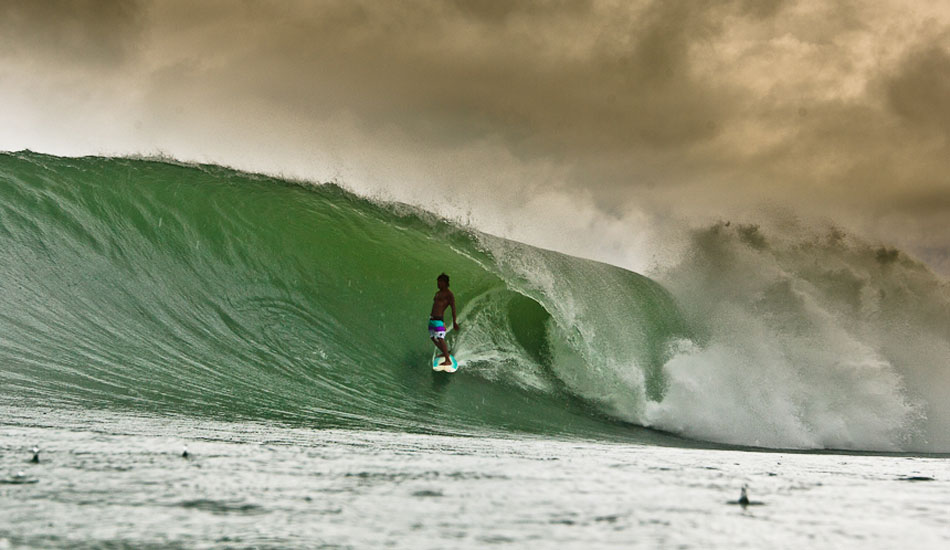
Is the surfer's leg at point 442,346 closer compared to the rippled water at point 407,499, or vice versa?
the rippled water at point 407,499

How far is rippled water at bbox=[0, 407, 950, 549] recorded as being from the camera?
2246mm

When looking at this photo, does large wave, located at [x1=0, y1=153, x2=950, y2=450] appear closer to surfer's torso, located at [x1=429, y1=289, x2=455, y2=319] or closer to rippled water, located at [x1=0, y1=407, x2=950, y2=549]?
surfer's torso, located at [x1=429, y1=289, x2=455, y2=319]

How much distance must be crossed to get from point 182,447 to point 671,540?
2.67 meters

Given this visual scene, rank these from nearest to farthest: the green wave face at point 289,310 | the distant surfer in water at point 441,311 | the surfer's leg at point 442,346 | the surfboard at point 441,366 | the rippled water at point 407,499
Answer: the rippled water at point 407,499
the green wave face at point 289,310
the distant surfer in water at point 441,311
the surfer's leg at point 442,346
the surfboard at point 441,366

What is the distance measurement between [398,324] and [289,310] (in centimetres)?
155

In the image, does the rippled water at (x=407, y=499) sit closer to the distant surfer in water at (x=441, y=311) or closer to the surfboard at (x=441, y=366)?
the distant surfer in water at (x=441, y=311)

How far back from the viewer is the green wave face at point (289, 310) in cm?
836

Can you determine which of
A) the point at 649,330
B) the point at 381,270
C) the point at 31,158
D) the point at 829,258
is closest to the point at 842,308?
the point at 829,258

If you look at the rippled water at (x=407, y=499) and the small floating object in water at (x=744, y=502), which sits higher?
the small floating object in water at (x=744, y=502)

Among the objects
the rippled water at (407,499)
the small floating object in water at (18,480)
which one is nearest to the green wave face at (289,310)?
the rippled water at (407,499)

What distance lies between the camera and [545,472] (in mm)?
3828

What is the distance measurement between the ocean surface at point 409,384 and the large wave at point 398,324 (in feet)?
0.16

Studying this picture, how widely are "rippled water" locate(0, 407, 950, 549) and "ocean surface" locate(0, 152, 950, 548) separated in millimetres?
18

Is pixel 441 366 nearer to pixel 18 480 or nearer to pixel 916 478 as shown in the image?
pixel 916 478
